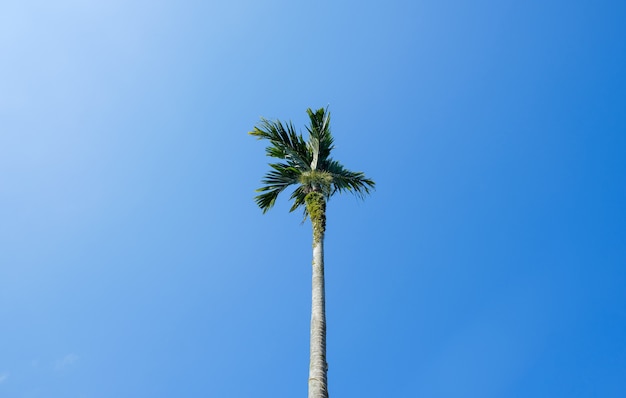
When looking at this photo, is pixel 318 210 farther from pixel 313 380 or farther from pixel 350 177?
pixel 313 380

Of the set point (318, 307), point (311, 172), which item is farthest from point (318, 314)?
point (311, 172)

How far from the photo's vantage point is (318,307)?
1097 cm

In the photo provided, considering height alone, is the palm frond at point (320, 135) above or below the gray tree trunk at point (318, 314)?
above

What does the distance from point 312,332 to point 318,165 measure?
6930 millimetres

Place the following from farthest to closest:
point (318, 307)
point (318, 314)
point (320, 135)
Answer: point (320, 135) < point (318, 307) < point (318, 314)

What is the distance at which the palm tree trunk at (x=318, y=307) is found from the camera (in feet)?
30.0

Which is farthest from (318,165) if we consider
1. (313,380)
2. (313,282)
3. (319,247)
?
(313,380)

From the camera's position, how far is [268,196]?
17000 mm

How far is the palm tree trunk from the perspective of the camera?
914 cm

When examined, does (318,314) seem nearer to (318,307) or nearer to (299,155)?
(318,307)

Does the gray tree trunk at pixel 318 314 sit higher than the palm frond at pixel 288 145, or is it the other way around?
the palm frond at pixel 288 145

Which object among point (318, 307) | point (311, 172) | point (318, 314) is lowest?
point (318, 314)

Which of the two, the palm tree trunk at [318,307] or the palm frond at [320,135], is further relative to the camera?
the palm frond at [320,135]

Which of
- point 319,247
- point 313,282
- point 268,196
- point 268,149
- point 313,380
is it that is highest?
point 268,149
